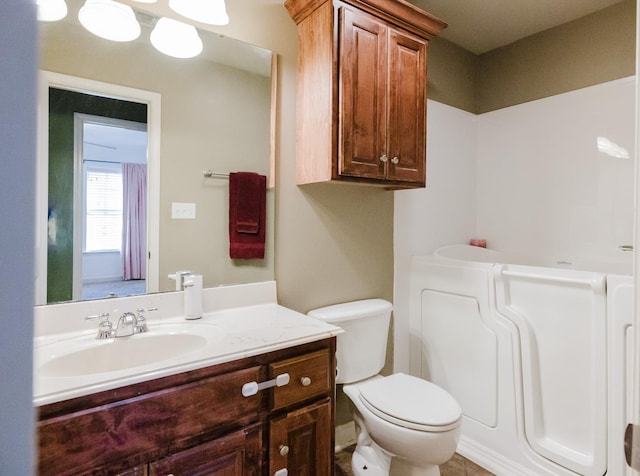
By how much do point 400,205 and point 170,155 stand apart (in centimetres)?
135

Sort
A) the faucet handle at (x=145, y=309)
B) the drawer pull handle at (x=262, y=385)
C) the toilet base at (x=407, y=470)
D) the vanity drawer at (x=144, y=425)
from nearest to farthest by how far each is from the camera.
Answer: the vanity drawer at (x=144, y=425) < the drawer pull handle at (x=262, y=385) < the faucet handle at (x=145, y=309) < the toilet base at (x=407, y=470)

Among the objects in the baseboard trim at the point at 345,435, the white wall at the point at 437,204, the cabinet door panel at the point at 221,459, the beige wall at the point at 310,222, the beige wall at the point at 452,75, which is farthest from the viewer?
the beige wall at the point at 452,75

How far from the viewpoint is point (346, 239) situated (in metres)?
1.95

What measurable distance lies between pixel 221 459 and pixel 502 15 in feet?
9.16

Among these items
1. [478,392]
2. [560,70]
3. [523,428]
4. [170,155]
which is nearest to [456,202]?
[560,70]

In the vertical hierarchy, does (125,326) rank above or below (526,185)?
below

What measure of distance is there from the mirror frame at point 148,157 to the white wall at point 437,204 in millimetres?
1354

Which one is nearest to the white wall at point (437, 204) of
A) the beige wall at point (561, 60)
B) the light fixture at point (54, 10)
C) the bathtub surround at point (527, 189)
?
the bathtub surround at point (527, 189)

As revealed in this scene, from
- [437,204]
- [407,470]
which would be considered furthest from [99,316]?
[437,204]

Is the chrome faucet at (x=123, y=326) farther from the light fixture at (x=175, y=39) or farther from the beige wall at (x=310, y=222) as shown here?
the light fixture at (x=175, y=39)

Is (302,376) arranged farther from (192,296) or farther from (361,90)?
(361,90)

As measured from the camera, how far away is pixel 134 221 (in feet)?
4.48

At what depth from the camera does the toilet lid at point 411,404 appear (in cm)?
131

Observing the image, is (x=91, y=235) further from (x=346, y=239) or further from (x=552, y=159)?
(x=552, y=159)
